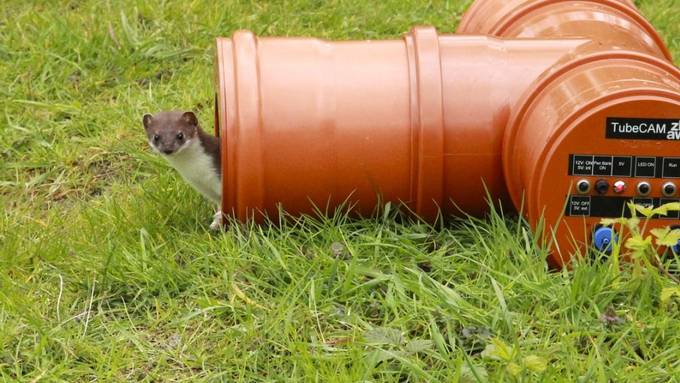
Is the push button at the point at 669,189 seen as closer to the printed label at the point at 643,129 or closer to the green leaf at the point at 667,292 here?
the printed label at the point at 643,129

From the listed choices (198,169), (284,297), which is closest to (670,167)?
(284,297)

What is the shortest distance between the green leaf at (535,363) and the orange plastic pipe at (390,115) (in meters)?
0.87

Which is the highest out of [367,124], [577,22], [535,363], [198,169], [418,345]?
[577,22]

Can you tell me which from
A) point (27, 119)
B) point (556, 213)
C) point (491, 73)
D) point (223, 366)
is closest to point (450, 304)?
point (556, 213)

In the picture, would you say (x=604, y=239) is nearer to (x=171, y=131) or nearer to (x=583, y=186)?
(x=583, y=186)

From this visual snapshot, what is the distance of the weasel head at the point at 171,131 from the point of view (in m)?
4.51

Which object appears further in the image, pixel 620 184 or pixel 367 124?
pixel 367 124

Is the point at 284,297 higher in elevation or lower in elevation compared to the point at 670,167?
lower

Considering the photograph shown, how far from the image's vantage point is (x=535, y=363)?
2.88 metres

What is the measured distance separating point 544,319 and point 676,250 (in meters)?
0.61

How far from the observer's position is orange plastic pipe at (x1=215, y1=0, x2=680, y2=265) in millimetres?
3822

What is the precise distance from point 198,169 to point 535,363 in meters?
2.03

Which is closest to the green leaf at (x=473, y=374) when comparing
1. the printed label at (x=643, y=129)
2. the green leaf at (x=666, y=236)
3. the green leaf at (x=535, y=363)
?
the green leaf at (x=535, y=363)

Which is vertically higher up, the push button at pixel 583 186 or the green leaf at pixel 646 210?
the push button at pixel 583 186
